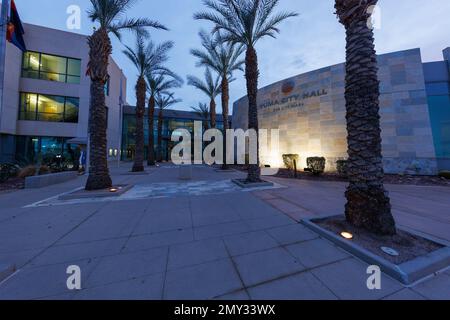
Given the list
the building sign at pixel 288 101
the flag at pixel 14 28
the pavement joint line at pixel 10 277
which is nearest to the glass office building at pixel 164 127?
the flag at pixel 14 28

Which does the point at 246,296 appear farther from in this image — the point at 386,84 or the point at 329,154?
the point at 386,84

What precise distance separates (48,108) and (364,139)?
89.8 feet

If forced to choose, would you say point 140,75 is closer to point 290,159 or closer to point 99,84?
point 99,84

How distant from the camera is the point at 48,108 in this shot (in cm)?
1977

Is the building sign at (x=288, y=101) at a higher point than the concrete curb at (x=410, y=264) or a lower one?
higher

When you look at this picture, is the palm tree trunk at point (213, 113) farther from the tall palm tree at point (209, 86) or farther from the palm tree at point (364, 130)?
the palm tree at point (364, 130)

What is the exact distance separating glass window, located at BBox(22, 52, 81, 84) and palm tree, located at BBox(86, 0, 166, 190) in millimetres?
16463

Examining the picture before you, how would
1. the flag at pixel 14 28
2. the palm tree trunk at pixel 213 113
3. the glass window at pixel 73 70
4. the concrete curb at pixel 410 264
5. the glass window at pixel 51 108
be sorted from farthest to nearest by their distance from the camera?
the glass window at pixel 73 70 → the glass window at pixel 51 108 → the palm tree trunk at pixel 213 113 → the flag at pixel 14 28 → the concrete curb at pixel 410 264

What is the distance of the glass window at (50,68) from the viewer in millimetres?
19056

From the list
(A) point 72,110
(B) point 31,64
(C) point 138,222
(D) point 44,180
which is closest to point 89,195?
(C) point 138,222

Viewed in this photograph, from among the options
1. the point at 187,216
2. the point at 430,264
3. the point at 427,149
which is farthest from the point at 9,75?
the point at 427,149

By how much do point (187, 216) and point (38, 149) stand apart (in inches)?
937

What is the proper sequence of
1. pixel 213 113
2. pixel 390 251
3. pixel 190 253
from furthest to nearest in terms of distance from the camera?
pixel 213 113 < pixel 190 253 < pixel 390 251

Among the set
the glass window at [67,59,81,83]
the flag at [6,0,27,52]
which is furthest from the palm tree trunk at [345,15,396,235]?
the glass window at [67,59,81,83]
